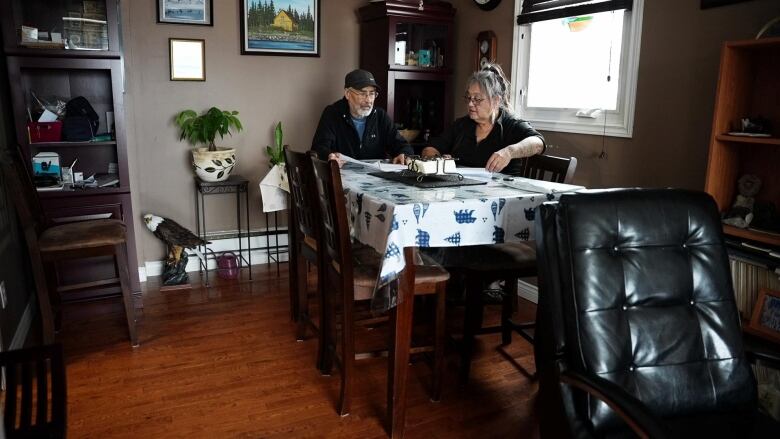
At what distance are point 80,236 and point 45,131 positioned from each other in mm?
823

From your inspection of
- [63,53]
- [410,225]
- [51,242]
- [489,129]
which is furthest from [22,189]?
[489,129]

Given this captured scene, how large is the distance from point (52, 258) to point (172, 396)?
0.97 m

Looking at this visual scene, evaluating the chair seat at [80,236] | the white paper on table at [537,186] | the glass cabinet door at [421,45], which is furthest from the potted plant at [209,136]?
the white paper on table at [537,186]

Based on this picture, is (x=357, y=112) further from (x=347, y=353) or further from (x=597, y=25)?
(x=347, y=353)

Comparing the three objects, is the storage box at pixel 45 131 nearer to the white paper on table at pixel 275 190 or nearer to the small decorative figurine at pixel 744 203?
the white paper on table at pixel 275 190

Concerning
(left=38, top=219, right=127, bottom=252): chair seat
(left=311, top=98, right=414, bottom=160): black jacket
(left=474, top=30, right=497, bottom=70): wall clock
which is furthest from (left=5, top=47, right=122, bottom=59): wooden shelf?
(left=474, top=30, right=497, bottom=70): wall clock

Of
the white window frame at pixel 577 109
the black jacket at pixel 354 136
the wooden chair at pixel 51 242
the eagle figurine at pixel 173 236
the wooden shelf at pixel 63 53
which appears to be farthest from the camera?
the eagle figurine at pixel 173 236

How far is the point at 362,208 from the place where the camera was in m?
2.19

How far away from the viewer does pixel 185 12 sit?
3.92m

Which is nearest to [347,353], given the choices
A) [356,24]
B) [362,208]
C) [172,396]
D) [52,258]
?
[362,208]

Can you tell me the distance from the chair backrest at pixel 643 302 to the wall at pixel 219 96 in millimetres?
3084

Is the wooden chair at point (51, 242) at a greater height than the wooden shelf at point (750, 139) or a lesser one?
lesser

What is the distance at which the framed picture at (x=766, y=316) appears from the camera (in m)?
2.22

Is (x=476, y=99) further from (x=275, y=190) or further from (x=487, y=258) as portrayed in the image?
(x=275, y=190)
